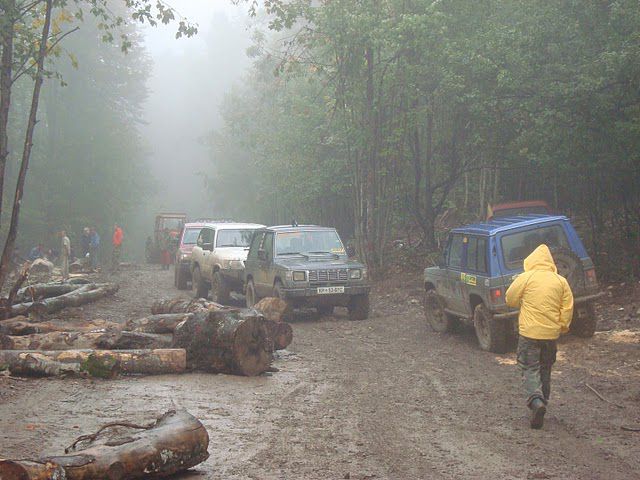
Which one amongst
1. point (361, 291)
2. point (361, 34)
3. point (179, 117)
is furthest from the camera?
point (179, 117)

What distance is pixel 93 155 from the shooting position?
4972 centimetres

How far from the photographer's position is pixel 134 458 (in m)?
5.48

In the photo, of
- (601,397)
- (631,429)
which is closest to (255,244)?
(601,397)

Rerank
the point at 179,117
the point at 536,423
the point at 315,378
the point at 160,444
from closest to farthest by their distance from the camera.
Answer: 1. the point at 160,444
2. the point at 536,423
3. the point at 315,378
4. the point at 179,117

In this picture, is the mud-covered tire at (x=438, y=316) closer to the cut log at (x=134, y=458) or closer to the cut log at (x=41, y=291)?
the cut log at (x=134, y=458)

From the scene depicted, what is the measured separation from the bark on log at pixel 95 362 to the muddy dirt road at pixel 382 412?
0.60ft

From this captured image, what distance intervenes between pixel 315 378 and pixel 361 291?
578 centimetres

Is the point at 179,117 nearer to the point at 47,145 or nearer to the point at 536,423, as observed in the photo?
the point at 47,145

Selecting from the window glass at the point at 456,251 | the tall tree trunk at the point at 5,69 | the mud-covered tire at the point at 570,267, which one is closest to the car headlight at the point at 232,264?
the tall tree trunk at the point at 5,69

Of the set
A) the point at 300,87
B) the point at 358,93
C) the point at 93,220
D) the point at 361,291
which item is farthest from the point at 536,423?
the point at 93,220

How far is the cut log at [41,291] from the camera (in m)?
17.4

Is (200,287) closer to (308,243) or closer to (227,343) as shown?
(308,243)

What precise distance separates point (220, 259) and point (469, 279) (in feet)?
28.9

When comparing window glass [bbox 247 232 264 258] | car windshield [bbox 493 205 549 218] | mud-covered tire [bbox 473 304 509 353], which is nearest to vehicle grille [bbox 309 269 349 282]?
window glass [bbox 247 232 264 258]
